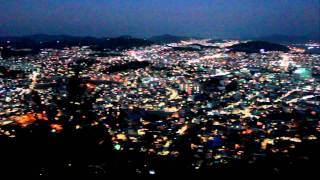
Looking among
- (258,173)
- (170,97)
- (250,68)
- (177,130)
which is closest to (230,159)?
(258,173)

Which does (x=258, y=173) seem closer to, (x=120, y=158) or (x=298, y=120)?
(x=120, y=158)

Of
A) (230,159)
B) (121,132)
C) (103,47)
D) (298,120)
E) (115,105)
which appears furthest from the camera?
(103,47)

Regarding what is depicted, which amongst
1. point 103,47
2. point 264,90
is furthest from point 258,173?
point 103,47

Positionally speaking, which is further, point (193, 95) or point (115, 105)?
point (193, 95)

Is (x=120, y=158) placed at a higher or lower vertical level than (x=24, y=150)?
lower

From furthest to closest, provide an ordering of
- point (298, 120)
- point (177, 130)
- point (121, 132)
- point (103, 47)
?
point (103, 47) < point (298, 120) < point (177, 130) < point (121, 132)

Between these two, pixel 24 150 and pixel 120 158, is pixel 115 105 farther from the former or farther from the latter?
pixel 24 150
